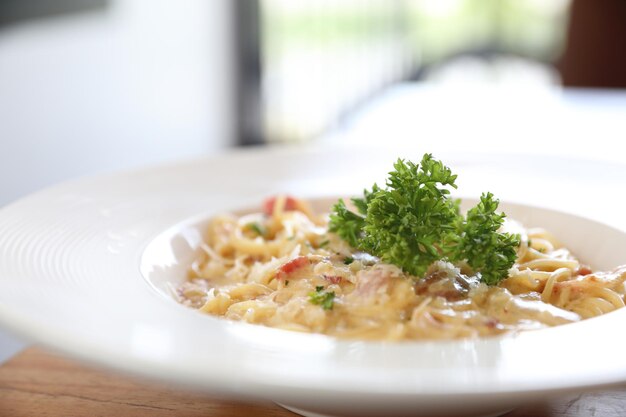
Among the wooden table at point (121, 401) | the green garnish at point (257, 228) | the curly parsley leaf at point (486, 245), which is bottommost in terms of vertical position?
the wooden table at point (121, 401)

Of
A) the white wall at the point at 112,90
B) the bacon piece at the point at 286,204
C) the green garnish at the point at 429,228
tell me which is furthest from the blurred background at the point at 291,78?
the green garnish at the point at 429,228

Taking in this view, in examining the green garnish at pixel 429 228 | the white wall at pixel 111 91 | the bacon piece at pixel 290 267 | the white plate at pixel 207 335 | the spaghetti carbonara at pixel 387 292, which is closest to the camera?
the white plate at pixel 207 335

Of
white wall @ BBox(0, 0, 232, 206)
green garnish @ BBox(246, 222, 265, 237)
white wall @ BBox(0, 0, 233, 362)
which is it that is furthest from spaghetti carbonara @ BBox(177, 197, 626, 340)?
white wall @ BBox(0, 0, 232, 206)

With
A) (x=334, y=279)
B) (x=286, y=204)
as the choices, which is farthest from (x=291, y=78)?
(x=334, y=279)

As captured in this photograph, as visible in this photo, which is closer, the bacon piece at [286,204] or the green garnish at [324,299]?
the green garnish at [324,299]

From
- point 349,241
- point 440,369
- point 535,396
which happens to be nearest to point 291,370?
point 440,369

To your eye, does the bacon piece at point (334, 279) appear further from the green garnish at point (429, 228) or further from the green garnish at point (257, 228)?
the green garnish at point (257, 228)
